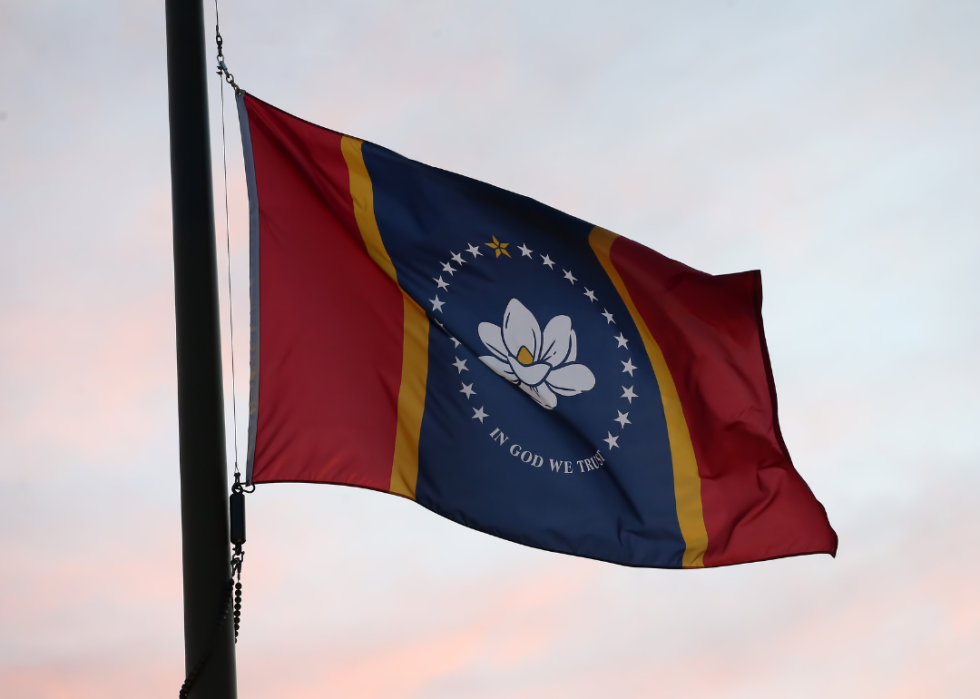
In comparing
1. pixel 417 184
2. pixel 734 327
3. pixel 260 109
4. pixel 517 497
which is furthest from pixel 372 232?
pixel 734 327

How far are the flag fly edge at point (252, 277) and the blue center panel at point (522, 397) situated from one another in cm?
87

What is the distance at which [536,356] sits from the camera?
7168 mm

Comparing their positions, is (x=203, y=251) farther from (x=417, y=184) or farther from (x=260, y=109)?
(x=417, y=184)

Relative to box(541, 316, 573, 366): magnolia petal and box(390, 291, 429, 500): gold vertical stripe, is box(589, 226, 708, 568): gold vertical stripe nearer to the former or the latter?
box(541, 316, 573, 366): magnolia petal

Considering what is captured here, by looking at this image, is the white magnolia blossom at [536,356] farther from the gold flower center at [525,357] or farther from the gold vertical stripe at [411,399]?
the gold vertical stripe at [411,399]

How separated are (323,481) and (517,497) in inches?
54.0

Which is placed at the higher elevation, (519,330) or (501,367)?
(519,330)

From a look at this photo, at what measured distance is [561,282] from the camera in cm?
750

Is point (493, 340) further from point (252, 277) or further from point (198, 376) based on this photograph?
point (198, 376)

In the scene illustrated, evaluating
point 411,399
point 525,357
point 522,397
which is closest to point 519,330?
point 525,357

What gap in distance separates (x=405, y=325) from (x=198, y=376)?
Result: 2078 millimetres

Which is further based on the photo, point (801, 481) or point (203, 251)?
point (801, 481)

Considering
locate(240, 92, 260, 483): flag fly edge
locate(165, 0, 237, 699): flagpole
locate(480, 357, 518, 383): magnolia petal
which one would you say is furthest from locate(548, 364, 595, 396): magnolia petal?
locate(165, 0, 237, 699): flagpole

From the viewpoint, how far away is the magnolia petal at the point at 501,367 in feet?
22.6
